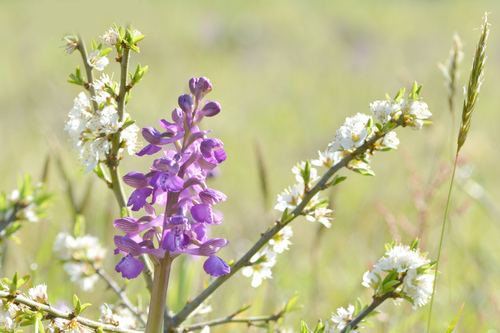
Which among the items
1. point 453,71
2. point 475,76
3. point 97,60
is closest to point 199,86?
point 97,60

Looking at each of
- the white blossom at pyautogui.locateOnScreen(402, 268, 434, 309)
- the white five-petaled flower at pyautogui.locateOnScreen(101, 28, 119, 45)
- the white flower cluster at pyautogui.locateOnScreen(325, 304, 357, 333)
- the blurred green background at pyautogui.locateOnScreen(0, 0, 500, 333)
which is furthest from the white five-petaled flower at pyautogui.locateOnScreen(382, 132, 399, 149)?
the blurred green background at pyautogui.locateOnScreen(0, 0, 500, 333)

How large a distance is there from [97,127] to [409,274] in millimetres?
A: 955

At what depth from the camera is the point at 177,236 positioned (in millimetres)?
1297

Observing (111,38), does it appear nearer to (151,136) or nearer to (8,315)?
(151,136)

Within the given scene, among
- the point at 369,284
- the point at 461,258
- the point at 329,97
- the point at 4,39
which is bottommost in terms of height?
the point at 369,284

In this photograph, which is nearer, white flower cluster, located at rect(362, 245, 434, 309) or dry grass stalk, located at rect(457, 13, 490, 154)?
white flower cluster, located at rect(362, 245, 434, 309)

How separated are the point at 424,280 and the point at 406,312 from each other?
148 cm

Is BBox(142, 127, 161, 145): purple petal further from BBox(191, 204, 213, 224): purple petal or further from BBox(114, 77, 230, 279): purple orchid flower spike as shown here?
BBox(191, 204, 213, 224): purple petal

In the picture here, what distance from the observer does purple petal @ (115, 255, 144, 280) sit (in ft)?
4.36

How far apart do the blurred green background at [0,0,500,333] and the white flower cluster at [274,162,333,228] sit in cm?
81

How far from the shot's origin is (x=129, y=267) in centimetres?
134

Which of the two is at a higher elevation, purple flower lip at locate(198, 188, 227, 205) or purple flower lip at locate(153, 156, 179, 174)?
purple flower lip at locate(153, 156, 179, 174)

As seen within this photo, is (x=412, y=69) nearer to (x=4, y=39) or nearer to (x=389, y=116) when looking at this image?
(x=4, y=39)

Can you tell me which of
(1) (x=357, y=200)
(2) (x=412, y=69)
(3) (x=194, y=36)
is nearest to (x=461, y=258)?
(1) (x=357, y=200)
